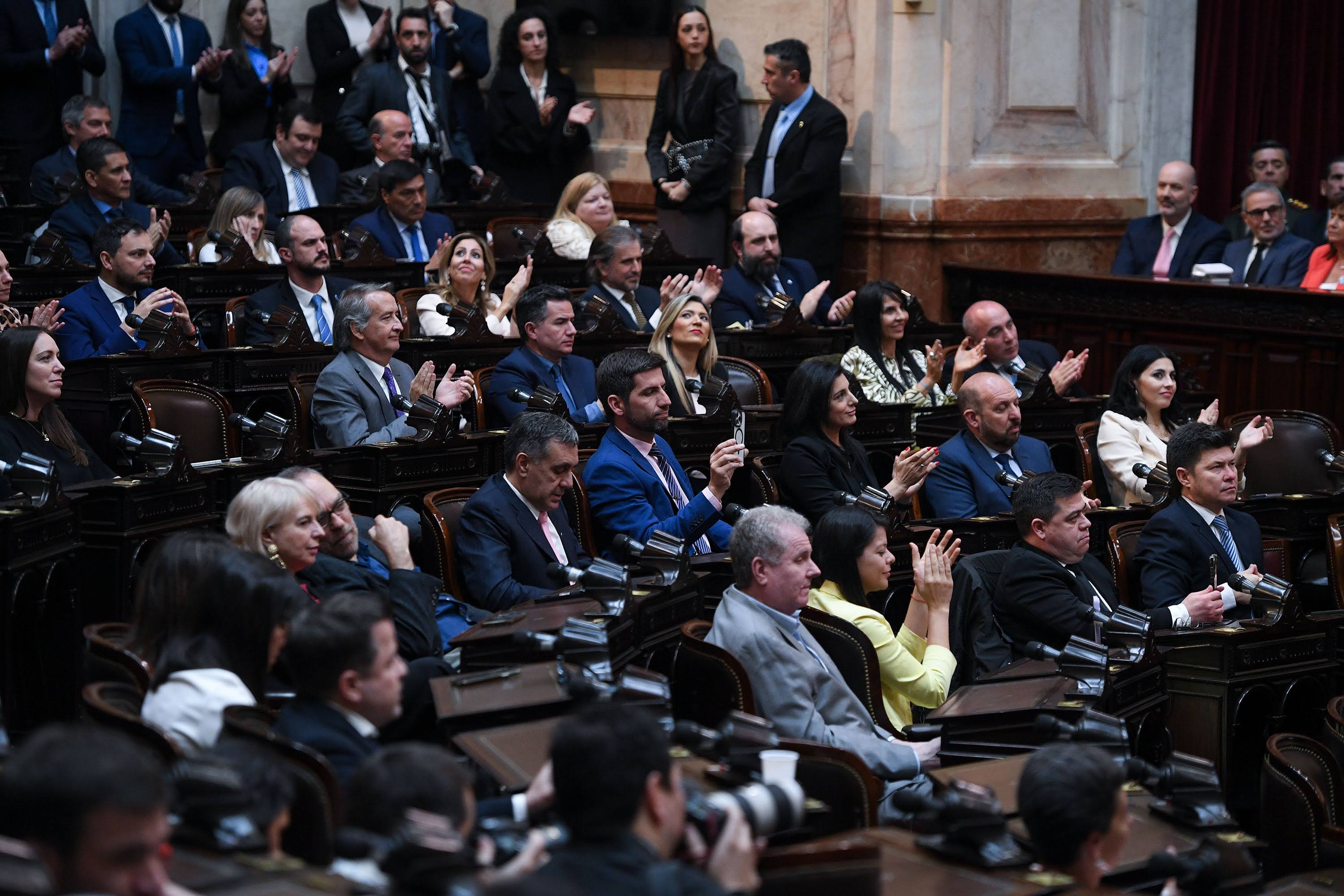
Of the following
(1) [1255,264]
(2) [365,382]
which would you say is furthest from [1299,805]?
(1) [1255,264]

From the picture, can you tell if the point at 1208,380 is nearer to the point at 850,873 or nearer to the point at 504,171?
the point at 504,171

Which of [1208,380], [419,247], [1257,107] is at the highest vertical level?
[1257,107]

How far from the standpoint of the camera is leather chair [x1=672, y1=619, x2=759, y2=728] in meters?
3.41

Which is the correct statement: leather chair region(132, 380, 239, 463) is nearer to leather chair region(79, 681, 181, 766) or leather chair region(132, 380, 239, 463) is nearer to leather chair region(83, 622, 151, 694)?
leather chair region(83, 622, 151, 694)

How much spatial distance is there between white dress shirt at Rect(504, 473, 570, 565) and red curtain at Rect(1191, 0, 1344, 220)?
18.2 feet

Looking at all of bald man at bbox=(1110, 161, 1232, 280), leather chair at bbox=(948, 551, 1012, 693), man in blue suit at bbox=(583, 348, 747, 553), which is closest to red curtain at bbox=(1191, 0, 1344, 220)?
bald man at bbox=(1110, 161, 1232, 280)

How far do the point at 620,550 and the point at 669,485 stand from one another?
0.90 meters

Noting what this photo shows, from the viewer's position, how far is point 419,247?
7523 mm

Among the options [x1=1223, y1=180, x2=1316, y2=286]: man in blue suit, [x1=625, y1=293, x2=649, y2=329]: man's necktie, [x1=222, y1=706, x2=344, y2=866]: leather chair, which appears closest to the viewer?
[x1=222, y1=706, x2=344, y2=866]: leather chair

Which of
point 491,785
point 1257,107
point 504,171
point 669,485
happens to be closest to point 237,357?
point 669,485

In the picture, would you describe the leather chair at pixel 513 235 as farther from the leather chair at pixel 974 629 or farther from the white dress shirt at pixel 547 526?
the leather chair at pixel 974 629

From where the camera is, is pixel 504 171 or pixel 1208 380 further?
pixel 504 171

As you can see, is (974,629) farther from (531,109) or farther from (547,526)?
(531,109)

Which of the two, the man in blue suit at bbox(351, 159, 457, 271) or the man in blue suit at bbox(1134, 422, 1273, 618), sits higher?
the man in blue suit at bbox(351, 159, 457, 271)
